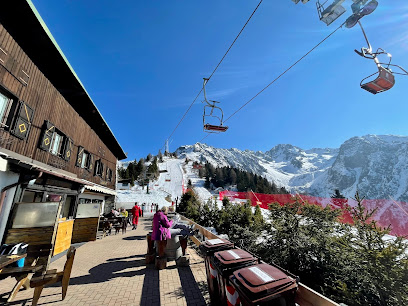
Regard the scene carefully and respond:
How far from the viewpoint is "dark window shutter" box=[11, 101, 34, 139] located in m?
6.58

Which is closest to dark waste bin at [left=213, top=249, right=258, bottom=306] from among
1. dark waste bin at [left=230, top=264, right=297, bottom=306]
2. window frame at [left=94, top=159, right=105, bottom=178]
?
dark waste bin at [left=230, top=264, right=297, bottom=306]

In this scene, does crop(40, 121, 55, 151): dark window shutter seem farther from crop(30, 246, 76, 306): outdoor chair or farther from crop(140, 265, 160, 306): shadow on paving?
crop(140, 265, 160, 306): shadow on paving

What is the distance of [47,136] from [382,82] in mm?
12296

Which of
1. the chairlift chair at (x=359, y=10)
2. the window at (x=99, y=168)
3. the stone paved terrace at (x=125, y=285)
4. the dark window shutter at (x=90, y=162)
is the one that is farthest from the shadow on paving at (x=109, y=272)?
the window at (x=99, y=168)

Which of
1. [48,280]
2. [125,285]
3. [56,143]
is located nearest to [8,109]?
[56,143]

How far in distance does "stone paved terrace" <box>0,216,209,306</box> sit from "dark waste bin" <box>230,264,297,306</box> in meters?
2.17

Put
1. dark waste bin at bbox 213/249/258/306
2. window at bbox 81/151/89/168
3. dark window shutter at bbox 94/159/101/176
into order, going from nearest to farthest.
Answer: dark waste bin at bbox 213/249/258/306 < window at bbox 81/151/89/168 < dark window shutter at bbox 94/159/101/176

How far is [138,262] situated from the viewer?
21.6 ft

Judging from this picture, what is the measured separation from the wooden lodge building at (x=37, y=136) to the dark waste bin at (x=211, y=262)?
16.8ft

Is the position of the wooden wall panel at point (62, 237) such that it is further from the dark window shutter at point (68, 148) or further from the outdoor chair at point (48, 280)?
the outdoor chair at point (48, 280)

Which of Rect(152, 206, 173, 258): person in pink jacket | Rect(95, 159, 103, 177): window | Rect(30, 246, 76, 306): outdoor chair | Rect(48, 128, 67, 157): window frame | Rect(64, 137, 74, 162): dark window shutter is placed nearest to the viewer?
Rect(30, 246, 76, 306): outdoor chair

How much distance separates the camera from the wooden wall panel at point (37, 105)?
648cm

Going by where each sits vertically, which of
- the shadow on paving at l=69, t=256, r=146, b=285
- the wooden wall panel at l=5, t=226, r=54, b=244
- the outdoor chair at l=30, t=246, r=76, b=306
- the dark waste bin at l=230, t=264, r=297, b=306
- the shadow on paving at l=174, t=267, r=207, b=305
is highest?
the wooden wall panel at l=5, t=226, r=54, b=244

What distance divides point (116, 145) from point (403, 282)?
21.3m
